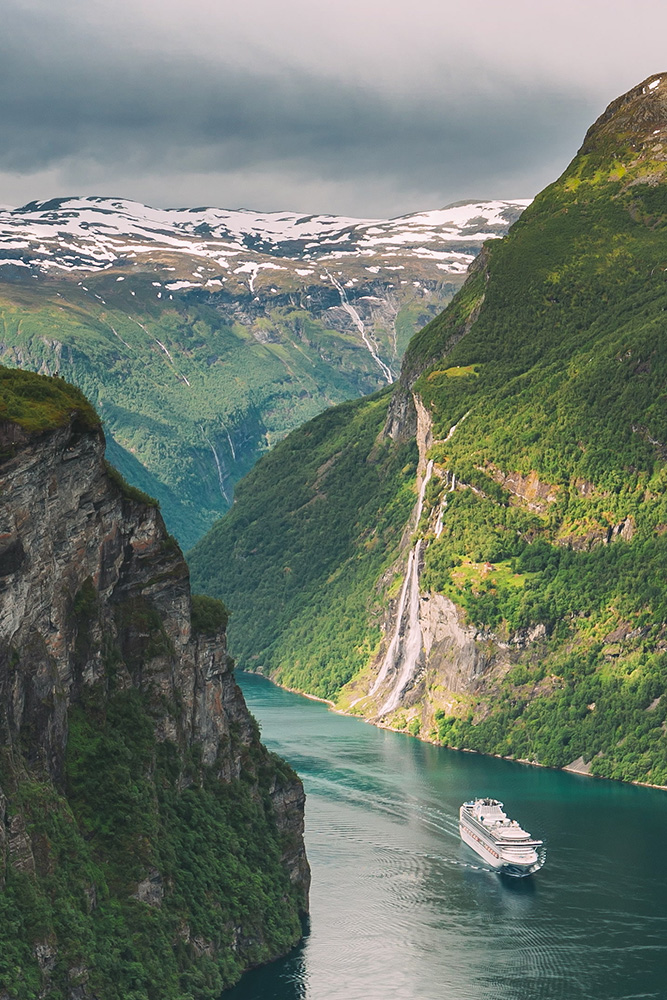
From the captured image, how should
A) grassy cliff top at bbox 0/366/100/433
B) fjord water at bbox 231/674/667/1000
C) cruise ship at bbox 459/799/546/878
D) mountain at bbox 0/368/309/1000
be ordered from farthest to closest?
cruise ship at bbox 459/799/546/878
fjord water at bbox 231/674/667/1000
grassy cliff top at bbox 0/366/100/433
mountain at bbox 0/368/309/1000

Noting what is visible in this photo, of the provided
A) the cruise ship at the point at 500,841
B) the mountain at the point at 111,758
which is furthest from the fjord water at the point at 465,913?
the mountain at the point at 111,758

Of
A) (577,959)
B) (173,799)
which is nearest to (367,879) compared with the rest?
(577,959)

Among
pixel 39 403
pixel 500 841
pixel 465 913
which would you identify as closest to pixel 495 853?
pixel 500 841

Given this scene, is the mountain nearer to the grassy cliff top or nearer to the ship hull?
the grassy cliff top

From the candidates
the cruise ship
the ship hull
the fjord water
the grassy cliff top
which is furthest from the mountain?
the cruise ship

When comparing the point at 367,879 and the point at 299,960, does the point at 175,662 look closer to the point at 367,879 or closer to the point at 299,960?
the point at 299,960

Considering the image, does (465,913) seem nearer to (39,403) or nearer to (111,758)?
(111,758)
